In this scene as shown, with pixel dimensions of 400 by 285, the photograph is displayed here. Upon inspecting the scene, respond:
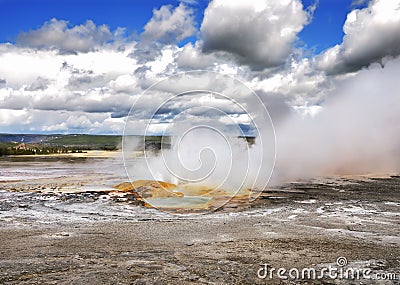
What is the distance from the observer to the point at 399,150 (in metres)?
34.2

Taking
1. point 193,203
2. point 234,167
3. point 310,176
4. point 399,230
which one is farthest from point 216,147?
point 399,230

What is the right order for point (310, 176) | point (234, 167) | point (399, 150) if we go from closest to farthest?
1. point (234, 167)
2. point (310, 176)
3. point (399, 150)

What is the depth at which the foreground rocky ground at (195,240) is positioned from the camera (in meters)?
8.10

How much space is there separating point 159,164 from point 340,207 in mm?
16778

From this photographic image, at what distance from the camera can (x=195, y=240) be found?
11.2m

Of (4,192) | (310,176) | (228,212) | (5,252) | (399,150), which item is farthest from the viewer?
(399,150)

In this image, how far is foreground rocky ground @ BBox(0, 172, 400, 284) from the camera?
8.10 meters

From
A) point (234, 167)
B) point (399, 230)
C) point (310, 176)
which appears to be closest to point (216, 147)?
point (234, 167)

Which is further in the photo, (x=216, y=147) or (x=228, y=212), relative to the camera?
(x=216, y=147)

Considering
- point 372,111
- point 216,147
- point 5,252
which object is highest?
point 372,111

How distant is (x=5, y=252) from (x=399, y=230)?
433 inches

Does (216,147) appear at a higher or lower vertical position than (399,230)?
higher

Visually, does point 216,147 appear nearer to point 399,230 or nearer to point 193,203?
point 193,203

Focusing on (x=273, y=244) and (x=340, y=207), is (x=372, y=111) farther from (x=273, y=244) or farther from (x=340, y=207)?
(x=273, y=244)
